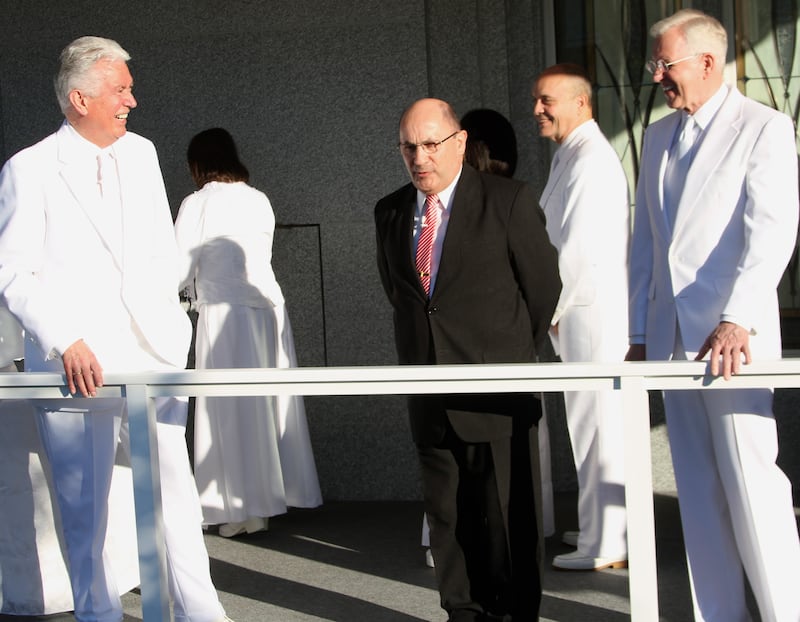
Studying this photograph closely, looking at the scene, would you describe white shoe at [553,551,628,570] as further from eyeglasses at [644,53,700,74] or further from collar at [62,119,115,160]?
collar at [62,119,115,160]

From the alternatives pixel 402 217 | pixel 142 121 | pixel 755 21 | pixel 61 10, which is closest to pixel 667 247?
pixel 402 217

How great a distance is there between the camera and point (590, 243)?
4.82 metres

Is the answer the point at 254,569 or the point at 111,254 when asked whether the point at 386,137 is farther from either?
the point at 111,254

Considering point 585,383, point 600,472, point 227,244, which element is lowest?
point 600,472

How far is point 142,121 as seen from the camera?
6.65 m

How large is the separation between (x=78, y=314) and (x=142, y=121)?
9.88ft

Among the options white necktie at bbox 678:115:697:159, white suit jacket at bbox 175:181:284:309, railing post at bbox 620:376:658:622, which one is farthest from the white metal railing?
white suit jacket at bbox 175:181:284:309

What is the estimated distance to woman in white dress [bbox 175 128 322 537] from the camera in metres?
5.78

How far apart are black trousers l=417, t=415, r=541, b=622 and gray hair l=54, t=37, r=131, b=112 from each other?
1474mm

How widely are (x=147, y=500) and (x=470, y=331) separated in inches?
40.7

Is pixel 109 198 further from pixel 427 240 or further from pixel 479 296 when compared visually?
pixel 479 296

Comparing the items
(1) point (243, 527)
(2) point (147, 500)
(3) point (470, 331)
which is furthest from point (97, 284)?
(1) point (243, 527)

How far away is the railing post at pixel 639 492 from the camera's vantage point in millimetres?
3104

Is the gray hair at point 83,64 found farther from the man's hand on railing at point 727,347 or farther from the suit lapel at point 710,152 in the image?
the man's hand on railing at point 727,347
